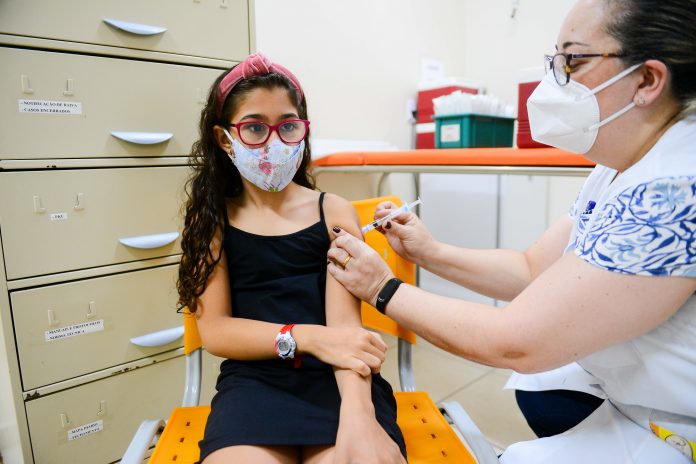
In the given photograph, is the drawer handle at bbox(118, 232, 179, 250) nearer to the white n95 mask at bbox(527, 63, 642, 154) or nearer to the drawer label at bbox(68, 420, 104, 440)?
the drawer label at bbox(68, 420, 104, 440)

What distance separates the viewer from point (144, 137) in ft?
4.52

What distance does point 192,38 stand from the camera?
4.75ft

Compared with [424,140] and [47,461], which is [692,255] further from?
[424,140]

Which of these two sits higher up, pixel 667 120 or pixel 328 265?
pixel 667 120

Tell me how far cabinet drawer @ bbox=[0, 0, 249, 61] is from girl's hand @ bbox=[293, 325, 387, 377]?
1.03 metres

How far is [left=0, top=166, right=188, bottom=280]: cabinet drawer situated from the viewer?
1.20 meters

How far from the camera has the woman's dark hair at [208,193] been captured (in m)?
1.00

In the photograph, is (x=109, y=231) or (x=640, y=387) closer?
(x=640, y=387)

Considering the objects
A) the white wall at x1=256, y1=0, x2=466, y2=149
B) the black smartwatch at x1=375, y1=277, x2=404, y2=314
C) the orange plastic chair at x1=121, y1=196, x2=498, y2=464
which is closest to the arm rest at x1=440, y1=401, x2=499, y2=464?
the orange plastic chair at x1=121, y1=196, x2=498, y2=464

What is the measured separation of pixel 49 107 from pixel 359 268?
3.17ft

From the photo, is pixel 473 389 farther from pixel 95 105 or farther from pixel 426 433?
pixel 95 105

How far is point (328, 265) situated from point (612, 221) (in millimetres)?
576

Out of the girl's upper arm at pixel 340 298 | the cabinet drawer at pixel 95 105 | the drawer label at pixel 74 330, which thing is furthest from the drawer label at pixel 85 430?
the girl's upper arm at pixel 340 298

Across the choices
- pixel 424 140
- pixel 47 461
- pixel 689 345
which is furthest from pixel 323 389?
pixel 424 140
